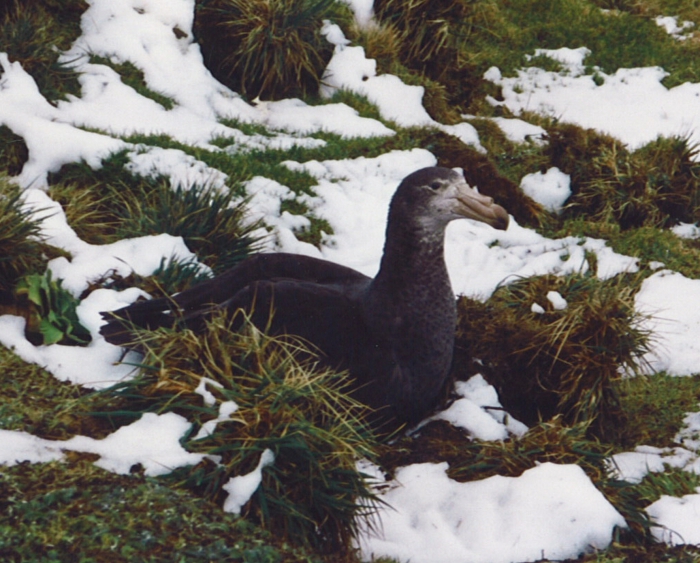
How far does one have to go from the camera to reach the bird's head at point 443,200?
15.4 feet

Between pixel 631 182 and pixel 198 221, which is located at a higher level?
pixel 631 182

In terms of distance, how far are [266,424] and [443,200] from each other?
59.8 inches

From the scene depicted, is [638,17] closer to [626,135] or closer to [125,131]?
[626,135]

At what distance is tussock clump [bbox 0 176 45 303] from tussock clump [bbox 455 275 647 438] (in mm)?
2341

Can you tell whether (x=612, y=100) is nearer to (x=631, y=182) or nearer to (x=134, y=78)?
(x=631, y=182)

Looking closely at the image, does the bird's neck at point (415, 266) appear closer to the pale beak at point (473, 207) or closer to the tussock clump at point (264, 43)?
the pale beak at point (473, 207)

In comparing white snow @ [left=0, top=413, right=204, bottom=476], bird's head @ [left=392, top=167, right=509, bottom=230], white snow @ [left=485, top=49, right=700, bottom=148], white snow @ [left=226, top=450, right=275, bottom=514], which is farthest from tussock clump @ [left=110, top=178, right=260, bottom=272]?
white snow @ [left=485, top=49, right=700, bottom=148]

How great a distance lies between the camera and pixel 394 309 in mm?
4734

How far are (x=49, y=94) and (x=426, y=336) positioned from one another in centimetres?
369

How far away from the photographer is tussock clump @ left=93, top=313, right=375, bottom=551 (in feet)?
12.0

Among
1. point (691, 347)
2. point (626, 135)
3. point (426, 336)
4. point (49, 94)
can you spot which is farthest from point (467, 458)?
point (626, 135)

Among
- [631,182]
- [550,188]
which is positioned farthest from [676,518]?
[550,188]

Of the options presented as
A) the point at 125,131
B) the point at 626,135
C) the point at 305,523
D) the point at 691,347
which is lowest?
the point at 305,523

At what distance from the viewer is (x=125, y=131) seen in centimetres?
688
